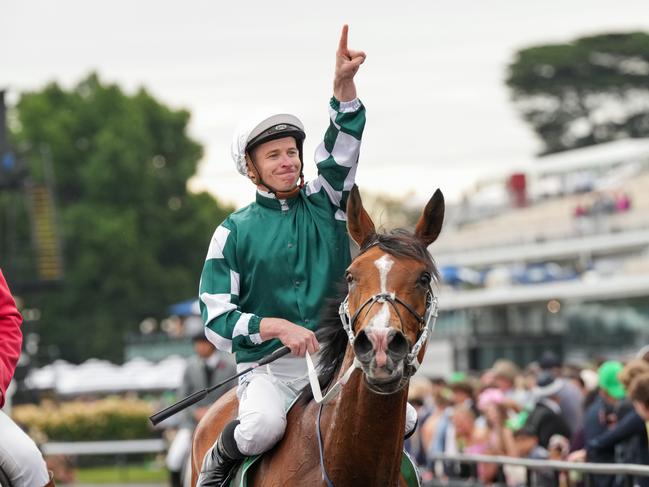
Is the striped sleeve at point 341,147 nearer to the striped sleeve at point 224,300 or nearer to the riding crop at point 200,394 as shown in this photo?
the striped sleeve at point 224,300

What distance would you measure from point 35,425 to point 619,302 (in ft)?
86.0

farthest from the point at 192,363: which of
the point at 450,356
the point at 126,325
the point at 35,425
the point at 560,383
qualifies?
the point at 126,325

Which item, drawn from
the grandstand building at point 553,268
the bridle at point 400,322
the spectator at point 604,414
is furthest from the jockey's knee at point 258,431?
the grandstand building at point 553,268

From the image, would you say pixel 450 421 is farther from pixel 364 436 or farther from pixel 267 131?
pixel 364 436

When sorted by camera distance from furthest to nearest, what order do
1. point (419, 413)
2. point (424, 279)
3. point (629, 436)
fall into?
point (419, 413), point (629, 436), point (424, 279)

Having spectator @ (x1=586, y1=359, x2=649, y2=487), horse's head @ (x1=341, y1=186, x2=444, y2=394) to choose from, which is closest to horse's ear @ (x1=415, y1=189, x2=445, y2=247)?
horse's head @ (x1=341, y1=186, x2=444, y2=394)

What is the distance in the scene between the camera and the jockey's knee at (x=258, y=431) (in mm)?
5852

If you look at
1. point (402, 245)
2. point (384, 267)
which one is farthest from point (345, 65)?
point (384, 267)

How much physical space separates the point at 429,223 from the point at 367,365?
811 mm

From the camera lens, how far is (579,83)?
289ft

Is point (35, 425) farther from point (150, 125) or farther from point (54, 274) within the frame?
point (150, 125)

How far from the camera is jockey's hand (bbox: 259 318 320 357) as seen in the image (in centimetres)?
583

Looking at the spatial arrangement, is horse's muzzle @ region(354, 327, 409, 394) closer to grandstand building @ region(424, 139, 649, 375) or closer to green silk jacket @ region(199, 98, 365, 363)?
green silk jacket @ region(199, 98, 365, 363)

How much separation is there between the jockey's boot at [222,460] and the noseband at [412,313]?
29.5 inches
